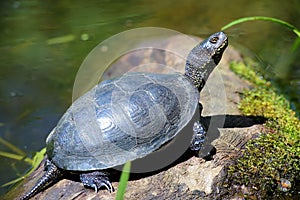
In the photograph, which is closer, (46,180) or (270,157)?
(46,180)

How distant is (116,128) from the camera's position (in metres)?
2.72

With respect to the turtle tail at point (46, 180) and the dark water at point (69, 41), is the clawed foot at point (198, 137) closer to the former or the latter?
the turtle tail at point (46, 180)

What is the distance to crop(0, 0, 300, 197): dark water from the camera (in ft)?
13.9

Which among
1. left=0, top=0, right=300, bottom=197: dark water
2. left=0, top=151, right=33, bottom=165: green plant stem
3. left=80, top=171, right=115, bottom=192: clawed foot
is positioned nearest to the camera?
left=80, top=171, right=115, bottom=192: clawed foot

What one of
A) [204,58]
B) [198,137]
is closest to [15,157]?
[198,137]

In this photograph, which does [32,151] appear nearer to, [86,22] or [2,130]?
[2,130]

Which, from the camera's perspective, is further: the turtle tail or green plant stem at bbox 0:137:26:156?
green plant stem at bbox 0:137:26:156

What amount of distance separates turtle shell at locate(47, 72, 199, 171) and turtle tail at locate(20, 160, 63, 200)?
0.06 m

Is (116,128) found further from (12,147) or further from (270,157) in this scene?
(12,147)

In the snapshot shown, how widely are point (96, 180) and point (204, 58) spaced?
3.75 feet

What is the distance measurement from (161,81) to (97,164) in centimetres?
70

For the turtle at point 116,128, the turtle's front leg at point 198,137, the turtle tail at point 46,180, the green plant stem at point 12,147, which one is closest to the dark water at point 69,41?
the green plant stem at point 12,147

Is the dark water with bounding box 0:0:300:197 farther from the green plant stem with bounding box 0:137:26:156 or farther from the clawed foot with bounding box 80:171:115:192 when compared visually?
the clawed foot with bounding box 80:171:115:192

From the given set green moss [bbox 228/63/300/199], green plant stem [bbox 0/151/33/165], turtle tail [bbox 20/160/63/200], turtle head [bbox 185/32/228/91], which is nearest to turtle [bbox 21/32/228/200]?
turtle tail [bbox 20/160/63/200]
